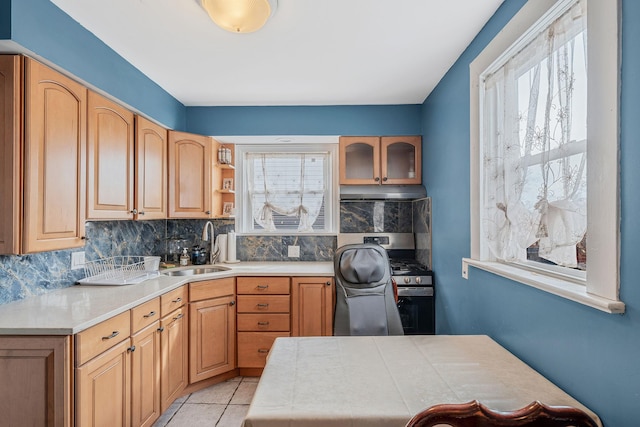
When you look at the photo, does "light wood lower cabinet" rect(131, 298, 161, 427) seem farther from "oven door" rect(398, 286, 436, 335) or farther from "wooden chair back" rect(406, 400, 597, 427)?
"oven door" rect(398, 286, 436, 335)

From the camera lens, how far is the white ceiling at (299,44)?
171 cm

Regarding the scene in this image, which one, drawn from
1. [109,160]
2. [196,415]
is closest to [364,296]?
[196,415]

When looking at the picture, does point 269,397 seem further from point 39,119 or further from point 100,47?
point 100,47

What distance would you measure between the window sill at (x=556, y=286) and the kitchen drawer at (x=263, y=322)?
5.48ft

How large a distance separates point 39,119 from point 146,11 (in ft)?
2.51

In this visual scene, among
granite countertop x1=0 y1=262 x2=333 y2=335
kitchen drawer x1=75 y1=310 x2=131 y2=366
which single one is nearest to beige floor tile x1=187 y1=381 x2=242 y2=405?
granite countertop x1=0 y1=262 x2=333 y2=335

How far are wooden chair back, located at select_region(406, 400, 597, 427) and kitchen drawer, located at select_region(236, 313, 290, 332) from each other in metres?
2.21

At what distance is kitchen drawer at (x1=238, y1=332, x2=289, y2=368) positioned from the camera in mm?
2822

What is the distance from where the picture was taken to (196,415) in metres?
2.30

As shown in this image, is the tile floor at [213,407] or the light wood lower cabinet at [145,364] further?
the tile floor at [213,407]

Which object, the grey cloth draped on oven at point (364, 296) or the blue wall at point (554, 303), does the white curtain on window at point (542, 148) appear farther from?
the grey cloth draped on oven at point (364, 296)

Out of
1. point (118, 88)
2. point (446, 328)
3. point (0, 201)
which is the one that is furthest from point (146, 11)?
point (446, 328)

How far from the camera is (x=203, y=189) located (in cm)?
306

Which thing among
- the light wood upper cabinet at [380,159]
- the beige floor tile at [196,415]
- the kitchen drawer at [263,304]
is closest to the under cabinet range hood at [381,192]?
the light wood upper cabinet at [380,159]
